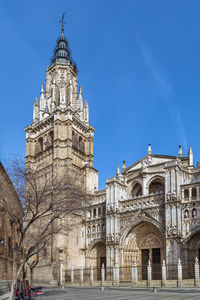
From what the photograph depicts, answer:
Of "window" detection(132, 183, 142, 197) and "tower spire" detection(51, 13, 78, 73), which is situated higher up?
"tower spire" detection(51, 13, 78, 73)

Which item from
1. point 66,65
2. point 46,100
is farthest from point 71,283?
point 66,65

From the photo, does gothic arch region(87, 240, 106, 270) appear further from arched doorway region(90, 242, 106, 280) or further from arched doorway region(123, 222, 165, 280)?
arched doorway region(123, 222, 165, 280)

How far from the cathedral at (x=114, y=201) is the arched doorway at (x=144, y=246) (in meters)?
0.10

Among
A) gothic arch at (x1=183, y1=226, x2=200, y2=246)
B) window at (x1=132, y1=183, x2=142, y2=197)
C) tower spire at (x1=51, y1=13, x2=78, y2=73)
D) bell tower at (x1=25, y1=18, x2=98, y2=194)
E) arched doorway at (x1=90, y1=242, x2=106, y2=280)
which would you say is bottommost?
arched doorway at (x1=90, y1=242, x2=106, y2=280)

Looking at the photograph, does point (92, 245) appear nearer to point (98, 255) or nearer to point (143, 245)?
point (98, 255)

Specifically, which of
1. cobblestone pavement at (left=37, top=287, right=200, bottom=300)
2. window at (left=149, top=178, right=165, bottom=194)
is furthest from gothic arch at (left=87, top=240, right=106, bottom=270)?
cobblestone pavement at (left=37, top=287, right=200, bottom=300)

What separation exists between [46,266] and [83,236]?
5.47 metres

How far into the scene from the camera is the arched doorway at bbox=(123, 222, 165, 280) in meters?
36.4

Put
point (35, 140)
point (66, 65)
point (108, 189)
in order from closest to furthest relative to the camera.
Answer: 1. point (108, 189)
2. point (35, 140)
3. point (66, 65)

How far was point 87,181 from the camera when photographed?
4584 centimetres

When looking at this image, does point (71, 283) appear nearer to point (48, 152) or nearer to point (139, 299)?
point (48, 152)

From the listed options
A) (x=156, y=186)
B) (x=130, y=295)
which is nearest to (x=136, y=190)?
(x=156, y=186)

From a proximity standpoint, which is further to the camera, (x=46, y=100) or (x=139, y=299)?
(x=46, y=100)

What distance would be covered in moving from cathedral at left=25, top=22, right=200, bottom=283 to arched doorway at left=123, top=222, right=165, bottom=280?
0.10 meters
